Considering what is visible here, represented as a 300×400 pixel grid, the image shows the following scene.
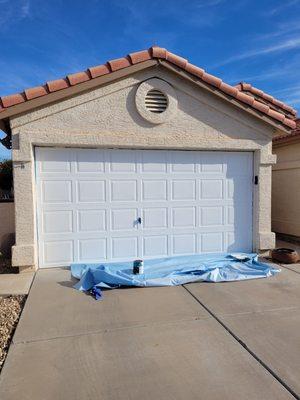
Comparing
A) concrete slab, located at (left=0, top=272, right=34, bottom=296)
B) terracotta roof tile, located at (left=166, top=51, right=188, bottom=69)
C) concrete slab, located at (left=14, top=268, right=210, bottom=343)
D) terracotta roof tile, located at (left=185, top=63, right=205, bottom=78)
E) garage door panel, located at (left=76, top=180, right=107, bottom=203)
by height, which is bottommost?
concrete slab, located at (left=14, top=268, right=210, bottom=343)

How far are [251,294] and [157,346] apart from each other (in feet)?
7.62

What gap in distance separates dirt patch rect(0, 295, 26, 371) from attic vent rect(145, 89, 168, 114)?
175 inches

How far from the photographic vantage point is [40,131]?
6781 mm

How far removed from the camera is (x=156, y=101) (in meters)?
7.28

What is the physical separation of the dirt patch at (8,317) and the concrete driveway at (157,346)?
0.11m

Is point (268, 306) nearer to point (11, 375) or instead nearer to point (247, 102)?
point (11, 375)

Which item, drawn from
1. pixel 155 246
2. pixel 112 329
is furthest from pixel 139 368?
pixel 155 246

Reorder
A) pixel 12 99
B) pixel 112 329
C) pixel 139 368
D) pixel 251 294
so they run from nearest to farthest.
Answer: pixel 139 368
pixel 112 329
pixel 251 294
pixel 12 99

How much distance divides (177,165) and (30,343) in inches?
193

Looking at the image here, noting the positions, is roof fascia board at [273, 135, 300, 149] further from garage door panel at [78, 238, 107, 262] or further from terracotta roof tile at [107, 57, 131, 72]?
garage door panel at [78, 238, 107, 262]

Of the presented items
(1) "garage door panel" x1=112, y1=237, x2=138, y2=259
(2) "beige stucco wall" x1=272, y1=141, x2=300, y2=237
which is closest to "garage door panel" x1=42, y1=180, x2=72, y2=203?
(1) "garage door panel" x1=112, y1=237, x2=138, y2=259

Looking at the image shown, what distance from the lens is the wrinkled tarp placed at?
5910mm

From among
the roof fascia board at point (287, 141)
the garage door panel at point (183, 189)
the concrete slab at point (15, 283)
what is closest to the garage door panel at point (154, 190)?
the garage door panel at point (183, 189)

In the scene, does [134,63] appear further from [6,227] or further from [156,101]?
[6,227]
